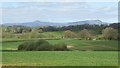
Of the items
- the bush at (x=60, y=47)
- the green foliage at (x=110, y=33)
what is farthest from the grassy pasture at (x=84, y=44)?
the green foliage at (x=110, y=33)

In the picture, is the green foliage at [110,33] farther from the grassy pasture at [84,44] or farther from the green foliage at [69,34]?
the green foliage at [69,34]

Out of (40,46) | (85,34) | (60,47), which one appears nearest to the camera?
(40,46)

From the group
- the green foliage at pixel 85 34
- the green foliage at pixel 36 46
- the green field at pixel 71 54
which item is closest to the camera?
the green field at pixel 71 54

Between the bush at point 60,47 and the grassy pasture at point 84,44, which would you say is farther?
the grassy pasture at point 84,44

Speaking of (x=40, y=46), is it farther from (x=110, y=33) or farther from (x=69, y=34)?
(x=110, y=33)

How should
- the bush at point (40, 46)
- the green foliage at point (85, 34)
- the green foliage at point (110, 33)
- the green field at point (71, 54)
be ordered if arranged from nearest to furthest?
the green field at point (71, 54) → the bush at point (40, 46) → the green foliage at point (110, 33) → the green foliage at point (85, 34)

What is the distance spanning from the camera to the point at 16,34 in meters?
16.0

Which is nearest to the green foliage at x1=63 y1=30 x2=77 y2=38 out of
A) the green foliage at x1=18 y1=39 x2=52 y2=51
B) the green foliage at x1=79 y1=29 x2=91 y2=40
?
the green foliage at x1=79 y1=29 x2=91 y2=40

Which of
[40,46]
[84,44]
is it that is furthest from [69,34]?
[40,46]

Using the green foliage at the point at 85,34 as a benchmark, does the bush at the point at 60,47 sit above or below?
below

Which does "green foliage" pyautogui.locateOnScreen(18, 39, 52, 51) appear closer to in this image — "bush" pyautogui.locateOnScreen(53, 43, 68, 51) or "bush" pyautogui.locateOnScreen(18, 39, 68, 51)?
"bush" pyautogui.locateOnScreen(18, 39, 68, 51)

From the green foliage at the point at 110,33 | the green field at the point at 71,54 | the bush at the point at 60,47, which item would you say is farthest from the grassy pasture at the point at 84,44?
the green foliage at the point at 110,33

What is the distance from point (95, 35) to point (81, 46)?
123 cm

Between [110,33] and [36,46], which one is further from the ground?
[110,33]
